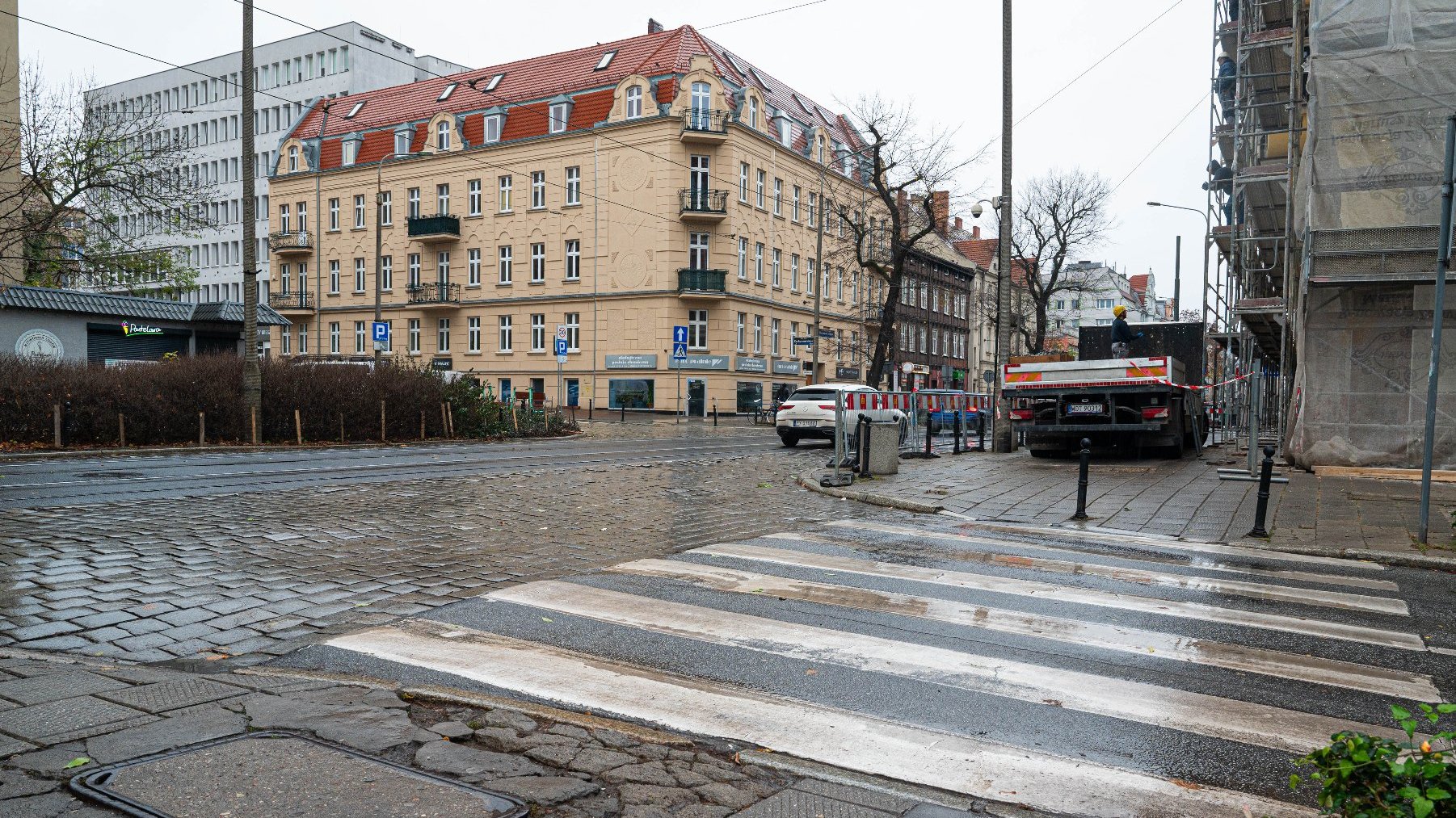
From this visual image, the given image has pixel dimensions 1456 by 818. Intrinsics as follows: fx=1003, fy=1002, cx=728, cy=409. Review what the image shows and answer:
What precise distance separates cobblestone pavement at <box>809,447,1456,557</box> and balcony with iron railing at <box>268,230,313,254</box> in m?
50.6

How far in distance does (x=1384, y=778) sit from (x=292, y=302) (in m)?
63.1

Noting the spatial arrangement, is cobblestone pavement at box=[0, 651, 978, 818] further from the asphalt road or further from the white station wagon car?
the white station wagon car

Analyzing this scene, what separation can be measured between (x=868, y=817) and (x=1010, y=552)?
19.2 feet

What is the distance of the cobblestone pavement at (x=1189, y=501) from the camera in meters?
9.83

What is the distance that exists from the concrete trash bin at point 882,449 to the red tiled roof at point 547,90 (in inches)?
1318

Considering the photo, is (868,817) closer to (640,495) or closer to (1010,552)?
(1010,552)

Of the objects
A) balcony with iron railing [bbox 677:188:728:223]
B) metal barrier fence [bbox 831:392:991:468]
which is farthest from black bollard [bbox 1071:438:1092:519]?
balcony with iron railing [bbox 677:188:728:223]

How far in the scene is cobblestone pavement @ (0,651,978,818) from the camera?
10.9ft

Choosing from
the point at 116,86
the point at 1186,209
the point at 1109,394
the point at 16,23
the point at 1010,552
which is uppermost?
the point at 116,86

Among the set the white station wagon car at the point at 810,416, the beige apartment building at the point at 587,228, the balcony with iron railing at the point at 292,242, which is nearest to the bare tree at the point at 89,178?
the beige apartment building at the point at 587,228

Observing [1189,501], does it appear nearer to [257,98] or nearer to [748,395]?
[748,395]

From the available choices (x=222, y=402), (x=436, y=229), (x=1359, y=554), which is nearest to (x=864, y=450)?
(x=1359, y=554)

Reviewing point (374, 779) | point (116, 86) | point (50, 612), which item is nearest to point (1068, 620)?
point (374, 779)

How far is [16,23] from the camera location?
37.1 m
